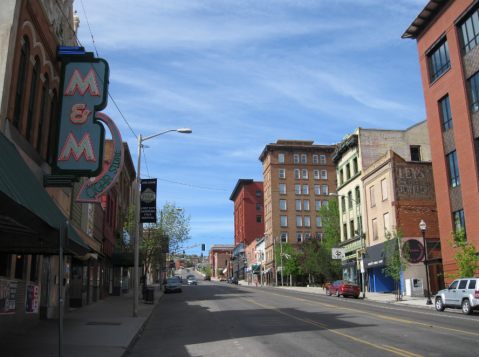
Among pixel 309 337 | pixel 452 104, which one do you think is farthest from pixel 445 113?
pixel 309 337

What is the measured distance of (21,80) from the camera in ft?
47.2

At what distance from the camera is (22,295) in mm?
14938

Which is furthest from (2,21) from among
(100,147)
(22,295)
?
(22,295)

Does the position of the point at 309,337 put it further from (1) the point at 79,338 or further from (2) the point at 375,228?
(2) the point at 375,228

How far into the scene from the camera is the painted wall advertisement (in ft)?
42.4

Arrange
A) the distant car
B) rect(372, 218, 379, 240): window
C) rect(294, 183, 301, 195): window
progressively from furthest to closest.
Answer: rect(294, 183, 301, 195): window → the distant car → rect(372, 218, 379, 240): window

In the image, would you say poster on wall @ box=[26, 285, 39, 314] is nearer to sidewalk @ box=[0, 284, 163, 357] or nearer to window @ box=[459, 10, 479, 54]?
sidewalk @ box=[0, 284, 163, 357]

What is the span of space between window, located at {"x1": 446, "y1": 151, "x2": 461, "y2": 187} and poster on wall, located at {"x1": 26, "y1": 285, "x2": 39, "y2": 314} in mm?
27967

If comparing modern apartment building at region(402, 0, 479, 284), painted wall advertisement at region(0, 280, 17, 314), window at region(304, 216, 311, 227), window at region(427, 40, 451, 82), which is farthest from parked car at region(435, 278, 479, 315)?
window at region(304, 216, 311, 227)

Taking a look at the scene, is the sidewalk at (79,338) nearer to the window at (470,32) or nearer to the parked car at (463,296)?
the parked car at (463,296)

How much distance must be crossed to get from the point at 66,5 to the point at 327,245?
4611 centimetres

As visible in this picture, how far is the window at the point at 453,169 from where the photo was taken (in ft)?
107

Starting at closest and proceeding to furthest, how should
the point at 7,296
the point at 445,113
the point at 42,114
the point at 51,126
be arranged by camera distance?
1. the point at 7,296
2. the point at 42,114
3. the point at 51,126
4. the point at 445,113

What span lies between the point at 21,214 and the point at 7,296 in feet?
22.7
